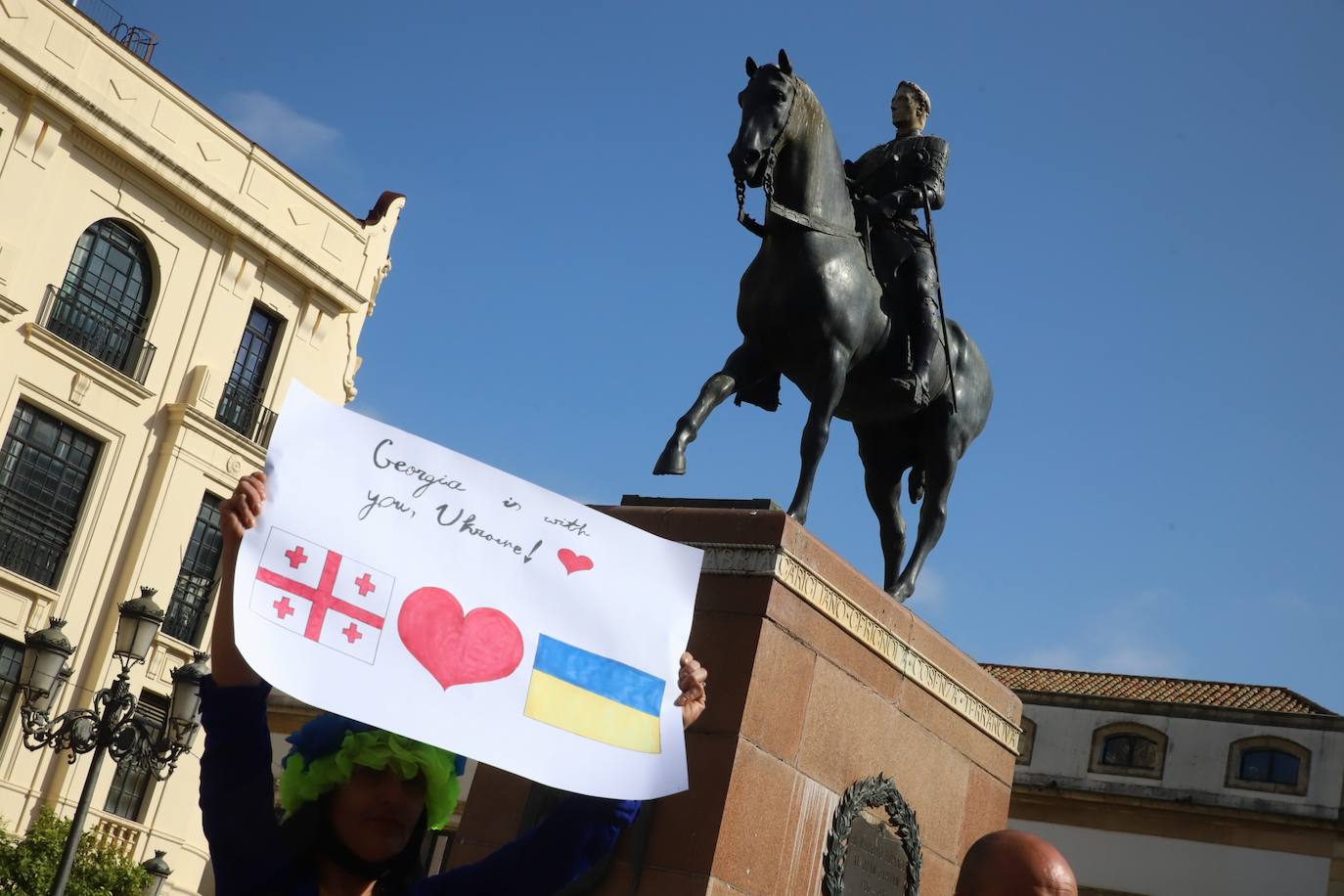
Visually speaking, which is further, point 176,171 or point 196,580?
point 196,580

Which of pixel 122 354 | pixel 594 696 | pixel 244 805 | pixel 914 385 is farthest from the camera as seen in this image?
pixel 122 354

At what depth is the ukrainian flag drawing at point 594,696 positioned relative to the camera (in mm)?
3383

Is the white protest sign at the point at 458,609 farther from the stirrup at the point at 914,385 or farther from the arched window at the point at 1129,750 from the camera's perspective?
the arched window at the point at 1129,750

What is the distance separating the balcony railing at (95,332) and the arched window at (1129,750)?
24773mm

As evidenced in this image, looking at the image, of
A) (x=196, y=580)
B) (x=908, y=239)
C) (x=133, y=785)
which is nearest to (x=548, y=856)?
(x=908, y=239)

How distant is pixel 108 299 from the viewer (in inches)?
1068

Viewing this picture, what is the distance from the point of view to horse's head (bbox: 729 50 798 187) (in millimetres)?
7426

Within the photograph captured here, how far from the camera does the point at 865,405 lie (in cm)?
838

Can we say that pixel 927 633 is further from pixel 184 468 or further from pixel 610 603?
pixel 184 468

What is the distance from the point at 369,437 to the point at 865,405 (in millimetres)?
5355

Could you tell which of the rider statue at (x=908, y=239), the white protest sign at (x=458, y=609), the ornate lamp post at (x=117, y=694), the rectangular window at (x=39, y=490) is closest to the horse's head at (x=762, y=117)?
the rider statue at (x=908, y=239)

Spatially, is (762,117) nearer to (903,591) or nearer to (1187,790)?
(903,591)

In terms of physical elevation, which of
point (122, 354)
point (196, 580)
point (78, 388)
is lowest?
point (196, 580)

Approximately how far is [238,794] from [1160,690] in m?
43.1
